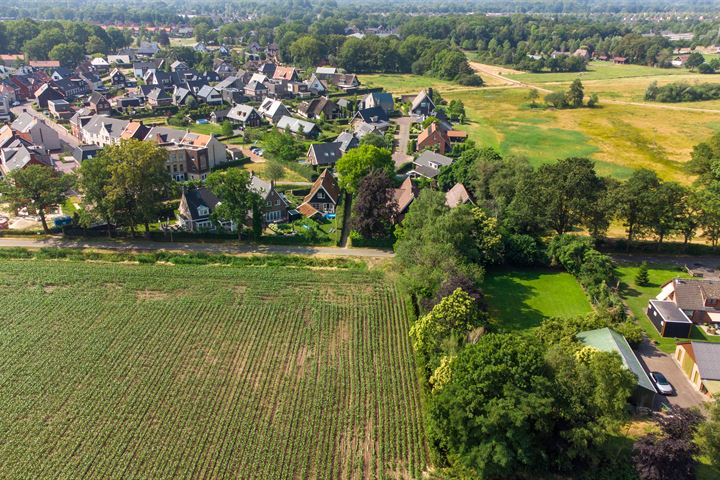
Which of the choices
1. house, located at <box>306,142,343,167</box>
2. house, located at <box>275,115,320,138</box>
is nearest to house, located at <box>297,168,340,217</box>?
house, located at <box>306,142,343,167</box>

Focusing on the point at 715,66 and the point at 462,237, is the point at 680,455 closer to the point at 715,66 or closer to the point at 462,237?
the point at 462,237

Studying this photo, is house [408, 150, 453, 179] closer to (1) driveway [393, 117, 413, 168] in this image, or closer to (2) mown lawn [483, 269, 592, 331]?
(1) driveway [393, 117, 413, 168]

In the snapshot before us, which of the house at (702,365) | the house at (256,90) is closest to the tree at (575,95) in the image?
the house at (256,90)

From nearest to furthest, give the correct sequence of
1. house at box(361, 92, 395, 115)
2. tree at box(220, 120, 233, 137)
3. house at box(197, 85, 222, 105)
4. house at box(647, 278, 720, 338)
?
house at box(647, 278, 720, 338), tree at box(220, 120, 233, 137), house at box(361, 92, 395, 115), house at box(197, 85, 222, 105)

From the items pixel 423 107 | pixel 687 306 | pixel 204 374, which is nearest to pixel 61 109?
pixel 423 107

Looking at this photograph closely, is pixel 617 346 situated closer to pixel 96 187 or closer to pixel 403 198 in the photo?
pixel 403 198
